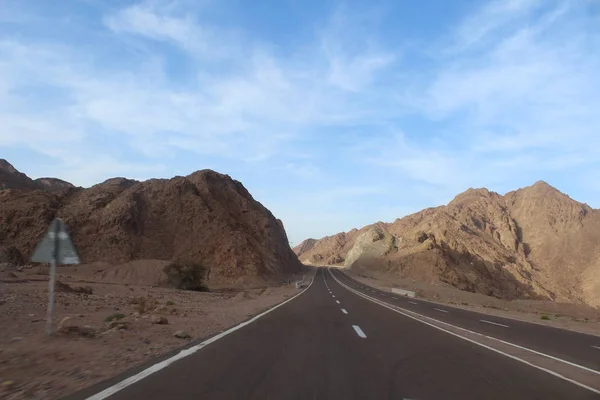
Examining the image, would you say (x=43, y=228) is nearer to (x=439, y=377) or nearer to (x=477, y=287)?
(x=439, y=377)

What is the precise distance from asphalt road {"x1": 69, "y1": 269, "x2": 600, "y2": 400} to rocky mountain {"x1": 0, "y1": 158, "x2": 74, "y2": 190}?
249 ft

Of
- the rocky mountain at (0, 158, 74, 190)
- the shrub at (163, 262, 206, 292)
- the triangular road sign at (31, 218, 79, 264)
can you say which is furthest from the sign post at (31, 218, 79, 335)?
the rocky mountain at (0, 158, 74, 190)

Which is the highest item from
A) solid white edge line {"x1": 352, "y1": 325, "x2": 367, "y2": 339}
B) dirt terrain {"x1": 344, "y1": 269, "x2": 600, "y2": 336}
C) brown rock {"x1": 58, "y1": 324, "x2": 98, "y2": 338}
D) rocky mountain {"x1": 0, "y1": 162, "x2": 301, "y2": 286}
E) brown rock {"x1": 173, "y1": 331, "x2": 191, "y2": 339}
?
rocky mountain {"x1": 0, "y1": 162, "x2": 301, "y2": 286}

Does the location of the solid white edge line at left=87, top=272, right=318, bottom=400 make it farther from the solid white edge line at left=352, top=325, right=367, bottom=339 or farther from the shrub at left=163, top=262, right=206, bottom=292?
the shrub at left=163, top=262, right=206, bottom=292

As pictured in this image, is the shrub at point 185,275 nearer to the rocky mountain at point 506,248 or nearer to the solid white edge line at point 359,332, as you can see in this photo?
the solid white edge line at point 359,332

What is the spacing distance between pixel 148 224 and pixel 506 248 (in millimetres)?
87161

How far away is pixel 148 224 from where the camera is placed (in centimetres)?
7081

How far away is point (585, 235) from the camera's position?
366 feet

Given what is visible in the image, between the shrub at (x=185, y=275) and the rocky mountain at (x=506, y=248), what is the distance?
54.0 metres

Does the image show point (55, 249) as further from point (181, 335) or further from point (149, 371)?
point (149, 371)

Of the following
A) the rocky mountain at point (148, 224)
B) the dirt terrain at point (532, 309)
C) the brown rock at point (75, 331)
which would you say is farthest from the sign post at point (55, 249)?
the rocky mountain at point (148, 224)

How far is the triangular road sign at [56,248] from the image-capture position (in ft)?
31.9

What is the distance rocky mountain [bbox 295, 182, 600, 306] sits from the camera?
309 ft

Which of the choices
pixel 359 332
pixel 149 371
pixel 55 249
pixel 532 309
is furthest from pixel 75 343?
pixel 532 309
